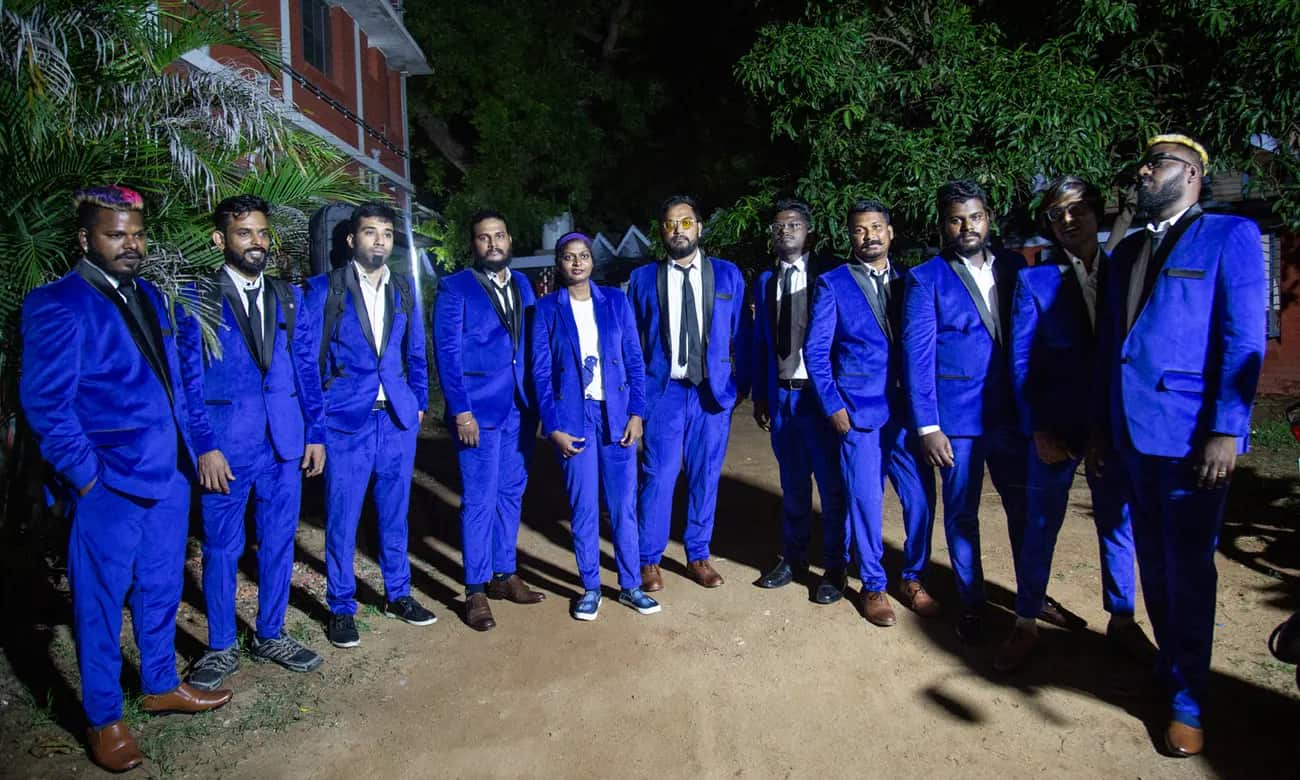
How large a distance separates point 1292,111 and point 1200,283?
543cm

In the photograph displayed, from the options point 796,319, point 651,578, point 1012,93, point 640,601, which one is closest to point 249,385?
point 640,601

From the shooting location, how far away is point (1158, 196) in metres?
3.28

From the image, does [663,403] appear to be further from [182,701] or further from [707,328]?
[182,701]

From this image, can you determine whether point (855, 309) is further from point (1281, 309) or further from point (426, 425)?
point (1281, 309)

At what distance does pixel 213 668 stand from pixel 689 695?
2.03 m

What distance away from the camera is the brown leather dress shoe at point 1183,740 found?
10.2ft

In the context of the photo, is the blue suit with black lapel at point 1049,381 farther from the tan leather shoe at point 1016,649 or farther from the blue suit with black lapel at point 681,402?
the blue suit with black lapel at point 681,402

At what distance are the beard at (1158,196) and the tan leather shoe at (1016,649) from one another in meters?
1.80

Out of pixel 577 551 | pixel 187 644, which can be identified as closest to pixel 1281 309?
pixel 577 551

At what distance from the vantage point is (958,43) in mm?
8086

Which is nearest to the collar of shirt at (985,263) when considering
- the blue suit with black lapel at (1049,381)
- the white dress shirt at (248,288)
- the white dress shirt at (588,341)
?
the blue suit with black lapel at (1049,381)

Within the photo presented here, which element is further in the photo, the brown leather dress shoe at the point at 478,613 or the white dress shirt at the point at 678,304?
the white dress shirt at the point at 678,304

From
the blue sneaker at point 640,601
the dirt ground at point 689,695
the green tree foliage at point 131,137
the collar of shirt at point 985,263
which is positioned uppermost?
the green tree foliage at point 131,137

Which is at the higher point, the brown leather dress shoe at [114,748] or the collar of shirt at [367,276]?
the collar of shirt at [367,276]
